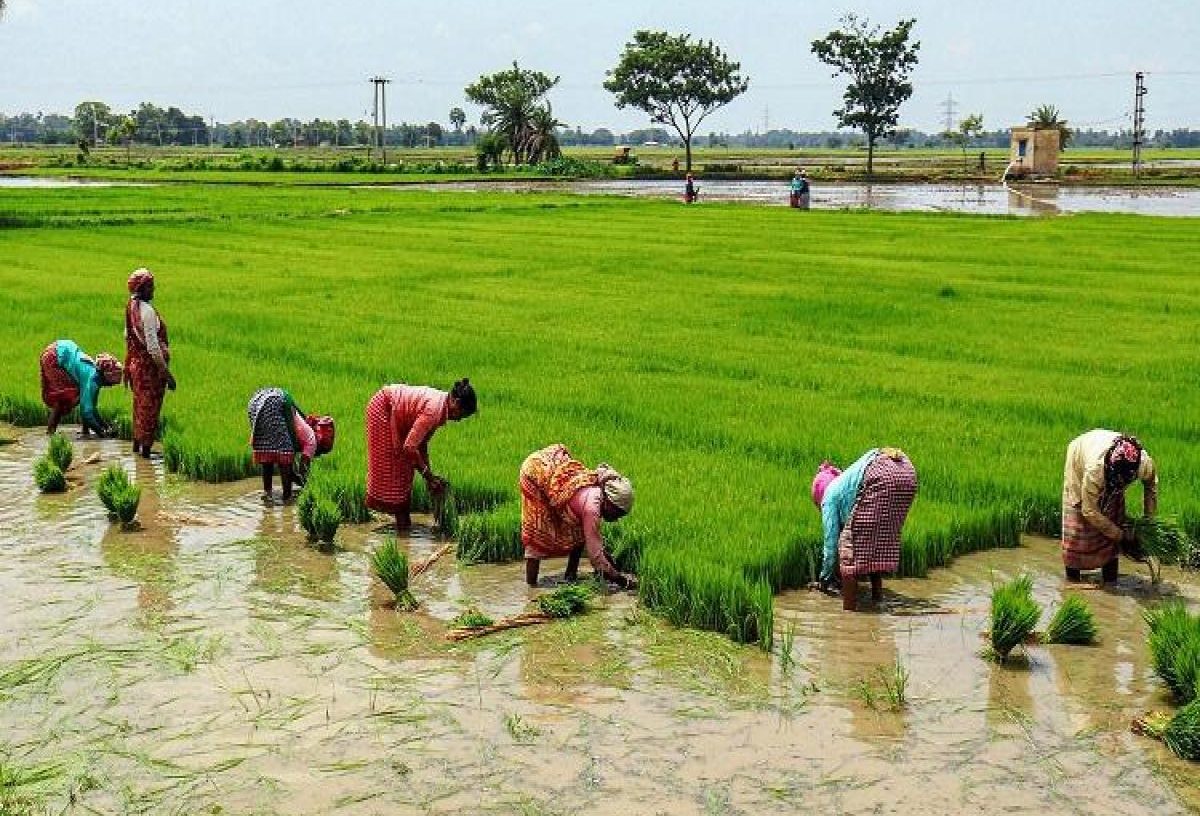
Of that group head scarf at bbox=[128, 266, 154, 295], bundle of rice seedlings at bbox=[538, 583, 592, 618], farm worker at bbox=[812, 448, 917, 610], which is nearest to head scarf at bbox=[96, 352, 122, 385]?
head scarf at bbox=[128, 266, 154, 295]

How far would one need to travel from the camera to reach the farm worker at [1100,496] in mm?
6773

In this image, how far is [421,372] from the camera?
13.0 metres

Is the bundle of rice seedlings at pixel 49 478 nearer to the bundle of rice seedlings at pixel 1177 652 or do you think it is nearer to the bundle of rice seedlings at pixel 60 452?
the bundle of rice seedlings at pixel 60 452

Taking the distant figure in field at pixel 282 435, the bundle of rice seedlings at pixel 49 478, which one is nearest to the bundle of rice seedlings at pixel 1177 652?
the distant figure in field at pixel 282 435

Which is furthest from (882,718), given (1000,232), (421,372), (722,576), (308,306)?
(1000,232)

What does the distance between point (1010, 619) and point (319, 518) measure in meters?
4.00

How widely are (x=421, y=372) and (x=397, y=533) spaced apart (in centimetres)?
487

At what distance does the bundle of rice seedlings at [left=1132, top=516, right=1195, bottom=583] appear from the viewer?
274 inches

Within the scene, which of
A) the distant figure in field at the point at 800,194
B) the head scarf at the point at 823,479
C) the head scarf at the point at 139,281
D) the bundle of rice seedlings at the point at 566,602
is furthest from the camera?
the distant figure in field at the point at 800,194

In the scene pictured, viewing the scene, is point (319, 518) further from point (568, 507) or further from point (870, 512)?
point (870, 512)

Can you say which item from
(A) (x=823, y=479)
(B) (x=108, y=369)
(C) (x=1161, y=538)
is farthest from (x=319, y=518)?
(C) (x=1161, y=538)

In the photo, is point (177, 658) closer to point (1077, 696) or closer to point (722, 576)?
point (722, 576)

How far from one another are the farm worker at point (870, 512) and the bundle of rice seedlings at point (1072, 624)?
0.85 m

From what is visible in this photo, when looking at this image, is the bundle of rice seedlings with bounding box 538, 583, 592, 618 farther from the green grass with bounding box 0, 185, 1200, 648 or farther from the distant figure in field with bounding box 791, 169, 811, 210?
the distant figure in field with bounding box 791, 169, 811, 210
